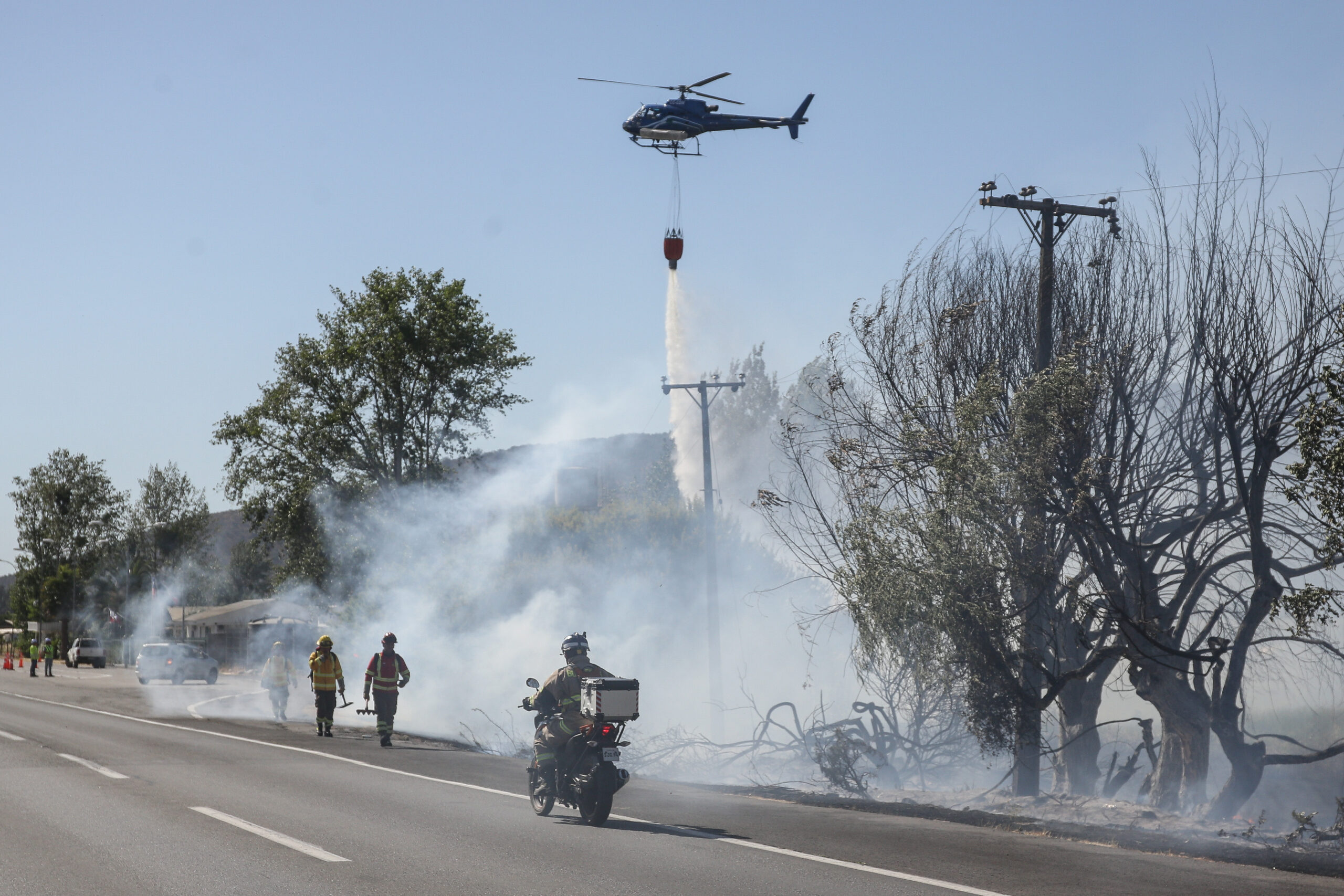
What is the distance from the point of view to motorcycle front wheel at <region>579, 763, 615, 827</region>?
34.7 feet

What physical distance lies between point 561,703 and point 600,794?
0.97 meters

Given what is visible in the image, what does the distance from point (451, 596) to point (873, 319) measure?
17.9 metres

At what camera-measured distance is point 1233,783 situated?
1423 cm

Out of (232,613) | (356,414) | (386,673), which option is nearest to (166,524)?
(232,613)

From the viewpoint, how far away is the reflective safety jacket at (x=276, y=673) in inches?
1021

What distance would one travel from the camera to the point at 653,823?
10.9 m

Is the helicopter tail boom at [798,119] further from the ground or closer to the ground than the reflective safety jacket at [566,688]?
further from the ground

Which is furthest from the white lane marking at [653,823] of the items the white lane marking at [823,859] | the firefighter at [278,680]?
the firefighter at [278,680]

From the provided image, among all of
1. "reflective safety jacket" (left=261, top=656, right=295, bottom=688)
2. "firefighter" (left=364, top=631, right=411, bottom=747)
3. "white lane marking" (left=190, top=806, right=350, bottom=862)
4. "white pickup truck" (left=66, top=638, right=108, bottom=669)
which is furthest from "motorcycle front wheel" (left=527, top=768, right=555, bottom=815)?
"white pickup truck" (left=66, top=638, right=108, bottom=669)

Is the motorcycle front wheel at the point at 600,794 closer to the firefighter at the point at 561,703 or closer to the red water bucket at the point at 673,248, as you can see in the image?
the firefighter at the point at 561,703

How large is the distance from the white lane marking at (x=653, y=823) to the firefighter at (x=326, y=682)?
4.02 feet

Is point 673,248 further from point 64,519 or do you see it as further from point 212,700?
point 64,519

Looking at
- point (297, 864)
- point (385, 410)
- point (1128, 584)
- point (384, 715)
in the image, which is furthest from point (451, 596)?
point (297, 864)

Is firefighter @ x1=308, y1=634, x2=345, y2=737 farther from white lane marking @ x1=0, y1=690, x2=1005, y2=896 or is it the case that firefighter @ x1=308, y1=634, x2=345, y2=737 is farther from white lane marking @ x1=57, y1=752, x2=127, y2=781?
white lane marking @ x1=57, y1=752, x2=127, y2=781
